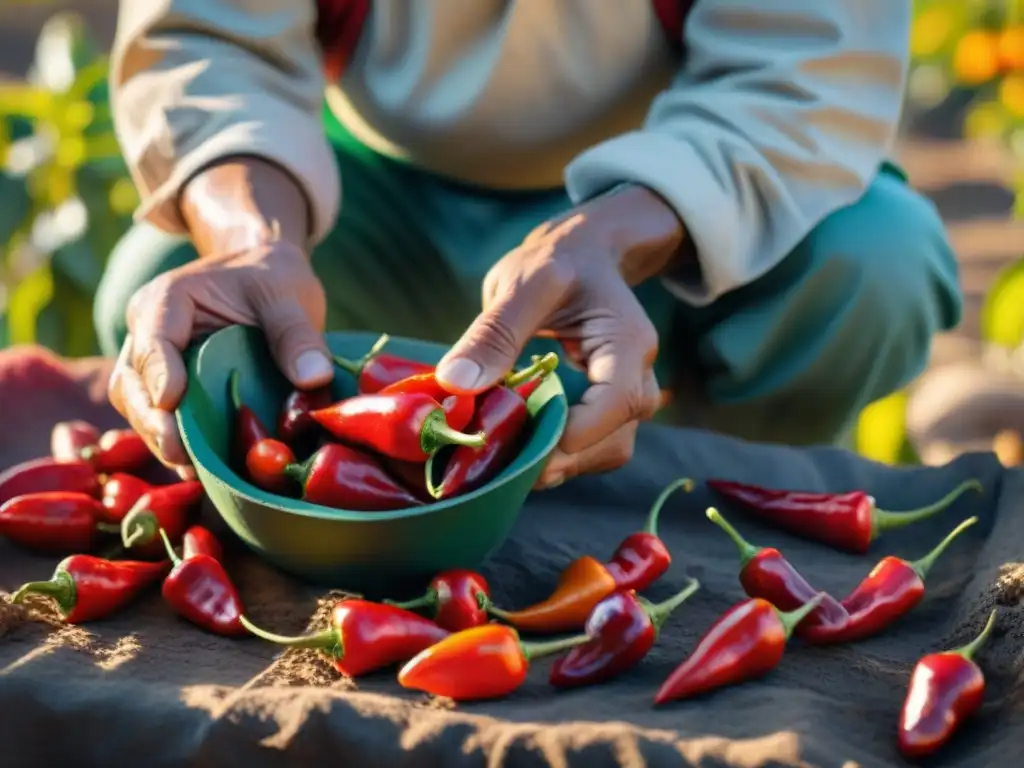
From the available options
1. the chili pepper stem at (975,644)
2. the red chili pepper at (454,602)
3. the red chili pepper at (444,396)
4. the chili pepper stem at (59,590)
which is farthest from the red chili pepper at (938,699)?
the chili pepper stem at (59,590)

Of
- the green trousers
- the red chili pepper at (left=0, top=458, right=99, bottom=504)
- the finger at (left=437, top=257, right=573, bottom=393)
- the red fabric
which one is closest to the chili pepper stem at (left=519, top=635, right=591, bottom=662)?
the finger at (left=437, top=257, right=573, bottom=393)

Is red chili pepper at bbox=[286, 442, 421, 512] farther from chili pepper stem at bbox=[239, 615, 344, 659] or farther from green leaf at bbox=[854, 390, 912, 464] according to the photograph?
green leaf at bbox=[854, 390, 912, 464]

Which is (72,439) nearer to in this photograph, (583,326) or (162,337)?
(162,337)

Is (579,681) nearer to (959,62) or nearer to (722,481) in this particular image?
(722,481)

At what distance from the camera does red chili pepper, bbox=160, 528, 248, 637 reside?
177 cm

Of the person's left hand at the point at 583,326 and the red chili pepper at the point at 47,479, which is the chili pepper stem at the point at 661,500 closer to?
the person's left hand at the point at 583,326

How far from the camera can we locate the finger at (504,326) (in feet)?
5.93

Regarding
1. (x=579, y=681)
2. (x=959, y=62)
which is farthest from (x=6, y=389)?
(x=959, y=62)

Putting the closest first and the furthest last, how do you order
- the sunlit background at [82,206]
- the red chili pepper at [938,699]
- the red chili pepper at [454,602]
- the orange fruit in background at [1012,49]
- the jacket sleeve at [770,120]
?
the red chili pepper at [938,699], the red chili pepper at [454,602], the jacket sleeve at [770,120], the sunlit background at [82,206], the orange fruit in background at [1012,49]

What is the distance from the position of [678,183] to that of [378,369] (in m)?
0.59

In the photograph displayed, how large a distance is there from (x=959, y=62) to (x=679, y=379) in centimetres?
248

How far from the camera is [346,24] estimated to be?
8.46ft

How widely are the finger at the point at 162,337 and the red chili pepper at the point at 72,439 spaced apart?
0.35 meters

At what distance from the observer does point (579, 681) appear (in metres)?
1.65
